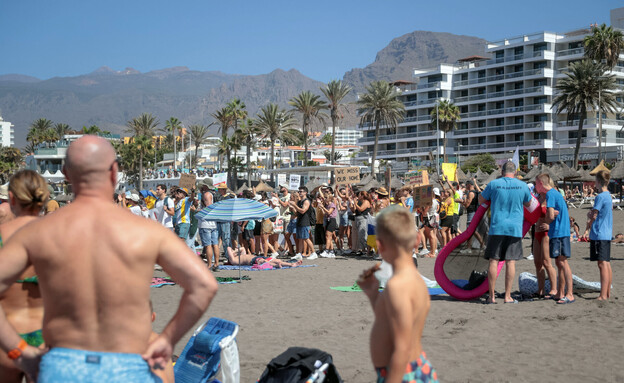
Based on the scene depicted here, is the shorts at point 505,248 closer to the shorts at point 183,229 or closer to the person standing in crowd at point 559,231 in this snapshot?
the person standing in crowd at point 559,231

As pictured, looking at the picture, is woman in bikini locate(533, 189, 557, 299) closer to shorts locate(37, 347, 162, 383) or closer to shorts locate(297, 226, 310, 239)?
shorts locate(37, 347, 162, 383)

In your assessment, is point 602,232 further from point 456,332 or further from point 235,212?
point 235,212

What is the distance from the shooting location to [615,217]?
29.0 m

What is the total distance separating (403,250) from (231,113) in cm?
7178

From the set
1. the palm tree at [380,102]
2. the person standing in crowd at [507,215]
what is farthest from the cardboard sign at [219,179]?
the palm tree at [380,102]

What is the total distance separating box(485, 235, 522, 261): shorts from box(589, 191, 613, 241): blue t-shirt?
4.00 feet

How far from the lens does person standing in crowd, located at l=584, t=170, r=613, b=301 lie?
8148mm

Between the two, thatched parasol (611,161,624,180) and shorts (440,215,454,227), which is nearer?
shorts (440,215,454,227)

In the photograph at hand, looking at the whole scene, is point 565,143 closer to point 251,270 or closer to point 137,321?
point 251,270

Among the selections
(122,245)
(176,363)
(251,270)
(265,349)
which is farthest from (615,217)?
(122,245)

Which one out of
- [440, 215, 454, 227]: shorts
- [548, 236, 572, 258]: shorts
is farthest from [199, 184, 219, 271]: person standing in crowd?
[548, 236, 572, 258]: shorts

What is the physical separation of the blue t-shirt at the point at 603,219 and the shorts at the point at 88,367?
7.57 meters

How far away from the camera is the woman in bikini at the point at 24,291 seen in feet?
10.0

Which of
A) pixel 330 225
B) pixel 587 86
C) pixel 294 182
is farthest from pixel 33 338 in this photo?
pixel 587 86
